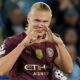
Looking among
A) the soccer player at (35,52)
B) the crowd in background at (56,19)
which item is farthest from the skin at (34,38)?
the crowd in background at (56,19)

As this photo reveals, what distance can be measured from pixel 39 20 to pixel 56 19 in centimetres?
366

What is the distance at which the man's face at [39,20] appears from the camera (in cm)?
462

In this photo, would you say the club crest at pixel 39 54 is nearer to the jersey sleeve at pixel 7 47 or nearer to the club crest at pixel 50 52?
the club crest at pixel 50 52

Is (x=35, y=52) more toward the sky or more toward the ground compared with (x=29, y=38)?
more toward the ground

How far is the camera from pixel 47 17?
4.72 meters

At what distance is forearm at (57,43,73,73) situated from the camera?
4.77 meters

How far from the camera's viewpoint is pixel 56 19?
830cm

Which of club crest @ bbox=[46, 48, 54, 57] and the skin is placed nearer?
the skin

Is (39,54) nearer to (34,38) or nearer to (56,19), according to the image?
(34,38)

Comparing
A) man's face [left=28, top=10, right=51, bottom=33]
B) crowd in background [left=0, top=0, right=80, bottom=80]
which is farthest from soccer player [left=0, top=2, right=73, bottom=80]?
crowd in background [left=0, top=0, right=80, bottom=80]

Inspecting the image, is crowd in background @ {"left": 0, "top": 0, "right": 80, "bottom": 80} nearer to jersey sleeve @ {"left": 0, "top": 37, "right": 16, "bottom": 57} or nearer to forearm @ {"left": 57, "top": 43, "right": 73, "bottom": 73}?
forearm @ {"left": 57, "top": 43, "right": 73, "bottom": 73}

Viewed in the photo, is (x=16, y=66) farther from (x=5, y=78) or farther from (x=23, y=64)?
(x=5, y=78)

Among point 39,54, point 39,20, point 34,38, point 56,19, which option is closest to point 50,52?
point 39,54

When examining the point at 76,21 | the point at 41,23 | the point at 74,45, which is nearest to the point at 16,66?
the point at 41,23
